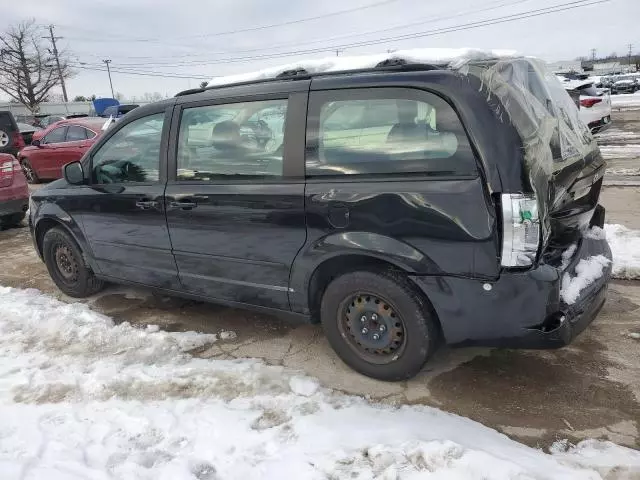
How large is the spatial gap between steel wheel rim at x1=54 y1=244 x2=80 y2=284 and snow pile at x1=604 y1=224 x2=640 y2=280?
4896 mm

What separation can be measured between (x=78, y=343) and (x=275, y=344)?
1491 millimetres

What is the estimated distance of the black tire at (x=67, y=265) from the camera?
4.74 m

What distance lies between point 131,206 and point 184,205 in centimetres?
62

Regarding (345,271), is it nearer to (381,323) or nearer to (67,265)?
(381,323)

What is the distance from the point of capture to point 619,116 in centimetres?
2012

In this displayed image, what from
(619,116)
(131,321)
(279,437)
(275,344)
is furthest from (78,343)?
(619,116)

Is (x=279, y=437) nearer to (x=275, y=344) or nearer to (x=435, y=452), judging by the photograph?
(x=435, y=452)

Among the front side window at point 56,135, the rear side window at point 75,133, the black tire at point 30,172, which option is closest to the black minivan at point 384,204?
the rear side window at point 75,133

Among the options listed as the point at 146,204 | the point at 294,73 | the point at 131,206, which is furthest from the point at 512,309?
the point at 131,206

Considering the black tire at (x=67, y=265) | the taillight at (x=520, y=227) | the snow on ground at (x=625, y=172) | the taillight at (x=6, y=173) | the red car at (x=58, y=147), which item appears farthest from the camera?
the red car at (x=58, y=147)

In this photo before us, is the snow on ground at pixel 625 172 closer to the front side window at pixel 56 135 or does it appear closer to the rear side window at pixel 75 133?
the rear side window at pixel 75 133

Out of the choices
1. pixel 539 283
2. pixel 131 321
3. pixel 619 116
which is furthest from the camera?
pixel 619 116

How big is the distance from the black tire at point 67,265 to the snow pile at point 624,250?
474 cm

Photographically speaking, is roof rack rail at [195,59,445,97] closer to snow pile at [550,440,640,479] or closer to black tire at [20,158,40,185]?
snow pile at [550,440,640,479]
